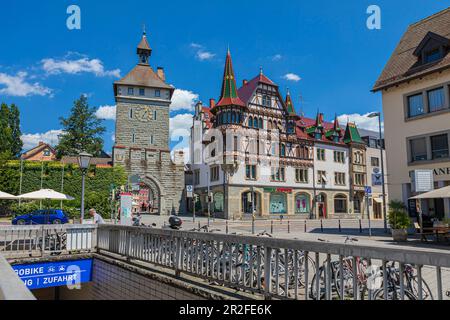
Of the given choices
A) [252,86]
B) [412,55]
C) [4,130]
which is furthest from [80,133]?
[412,55]

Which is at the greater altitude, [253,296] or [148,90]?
[148,90]

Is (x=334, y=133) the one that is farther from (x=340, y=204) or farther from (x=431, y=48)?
(x=431, y=48)

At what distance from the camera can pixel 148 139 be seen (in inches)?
1850

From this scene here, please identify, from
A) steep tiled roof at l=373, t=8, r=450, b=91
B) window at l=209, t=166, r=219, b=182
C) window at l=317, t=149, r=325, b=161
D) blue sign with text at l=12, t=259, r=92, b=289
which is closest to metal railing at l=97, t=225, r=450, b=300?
blue sign with text at l=12, t=259, r=92, b=289

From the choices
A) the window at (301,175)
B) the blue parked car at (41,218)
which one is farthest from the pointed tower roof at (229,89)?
the blue parked car at (41,218)

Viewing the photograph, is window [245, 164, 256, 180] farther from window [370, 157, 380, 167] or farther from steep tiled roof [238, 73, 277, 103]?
window [370, 157, 380, 167]

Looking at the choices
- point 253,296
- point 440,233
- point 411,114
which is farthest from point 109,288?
point 411,114

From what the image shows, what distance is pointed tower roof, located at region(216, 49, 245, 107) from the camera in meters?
41.2

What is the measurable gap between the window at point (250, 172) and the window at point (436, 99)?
22.3 m

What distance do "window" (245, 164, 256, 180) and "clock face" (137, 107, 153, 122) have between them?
15035mm

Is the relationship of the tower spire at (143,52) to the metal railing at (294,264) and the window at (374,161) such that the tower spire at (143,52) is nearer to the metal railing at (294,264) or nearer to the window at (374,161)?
the window at (374,161)
